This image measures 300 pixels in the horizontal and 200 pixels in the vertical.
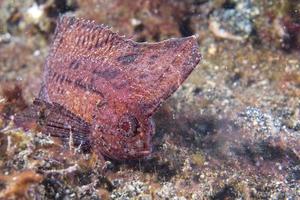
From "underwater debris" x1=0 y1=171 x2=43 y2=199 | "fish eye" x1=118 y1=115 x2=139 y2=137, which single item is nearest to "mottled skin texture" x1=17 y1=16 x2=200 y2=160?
"fish eye" x1=118 y1=115 x2=139 y2=137

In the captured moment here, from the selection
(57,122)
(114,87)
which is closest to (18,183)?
(57,122)

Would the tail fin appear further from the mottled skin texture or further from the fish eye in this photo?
the fish eye

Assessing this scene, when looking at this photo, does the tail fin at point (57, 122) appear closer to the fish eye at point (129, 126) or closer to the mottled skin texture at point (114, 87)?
the mottled skin texture at point (114, 87)

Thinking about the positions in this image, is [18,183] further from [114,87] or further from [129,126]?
[114,87]

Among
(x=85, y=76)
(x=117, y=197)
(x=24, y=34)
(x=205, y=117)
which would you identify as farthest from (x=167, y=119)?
(x=24, y=34)

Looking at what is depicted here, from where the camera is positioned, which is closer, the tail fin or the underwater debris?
the underwater debris

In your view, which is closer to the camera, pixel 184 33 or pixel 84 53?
pixel 84 53

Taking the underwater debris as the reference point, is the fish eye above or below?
above

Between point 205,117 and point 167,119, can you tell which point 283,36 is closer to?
point 205,117
